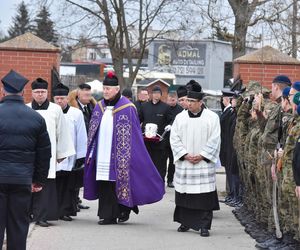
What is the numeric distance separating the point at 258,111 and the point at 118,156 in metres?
2.10

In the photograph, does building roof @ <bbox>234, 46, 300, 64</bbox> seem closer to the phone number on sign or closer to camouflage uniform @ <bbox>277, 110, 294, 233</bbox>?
camouflage uniform @ <bbox>277, 110, 294, 233</bbox>

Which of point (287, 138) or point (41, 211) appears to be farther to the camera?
point (41, 211)

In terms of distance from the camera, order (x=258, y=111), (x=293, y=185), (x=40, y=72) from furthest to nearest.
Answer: (x=40, y=72) → (x=258, y=111) → (x=293, y=185)

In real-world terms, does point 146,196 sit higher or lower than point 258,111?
lower

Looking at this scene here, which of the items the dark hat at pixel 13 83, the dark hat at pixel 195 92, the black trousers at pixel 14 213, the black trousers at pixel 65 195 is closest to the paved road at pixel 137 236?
the black trousers at pixel 65 195

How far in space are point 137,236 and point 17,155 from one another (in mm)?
2743

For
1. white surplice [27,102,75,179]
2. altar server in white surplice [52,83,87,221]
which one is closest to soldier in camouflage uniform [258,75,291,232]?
white surplice [27,102,75,179]

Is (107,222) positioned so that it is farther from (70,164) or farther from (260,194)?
(260,194)

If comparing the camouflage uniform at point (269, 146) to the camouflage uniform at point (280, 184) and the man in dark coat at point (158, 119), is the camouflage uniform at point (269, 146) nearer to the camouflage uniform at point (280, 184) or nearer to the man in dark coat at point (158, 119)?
the camouflage uniform at point (280, 184)

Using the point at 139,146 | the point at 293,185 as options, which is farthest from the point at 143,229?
the point at 293,185

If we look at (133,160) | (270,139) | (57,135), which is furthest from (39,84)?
(270,139)

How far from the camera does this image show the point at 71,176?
10.4 meters

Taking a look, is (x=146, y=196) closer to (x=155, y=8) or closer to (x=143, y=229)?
(x=143, y=229)

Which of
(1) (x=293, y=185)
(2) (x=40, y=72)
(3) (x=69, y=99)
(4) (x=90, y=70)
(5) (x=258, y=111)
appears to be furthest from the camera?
(4) (x=90, y=70)
